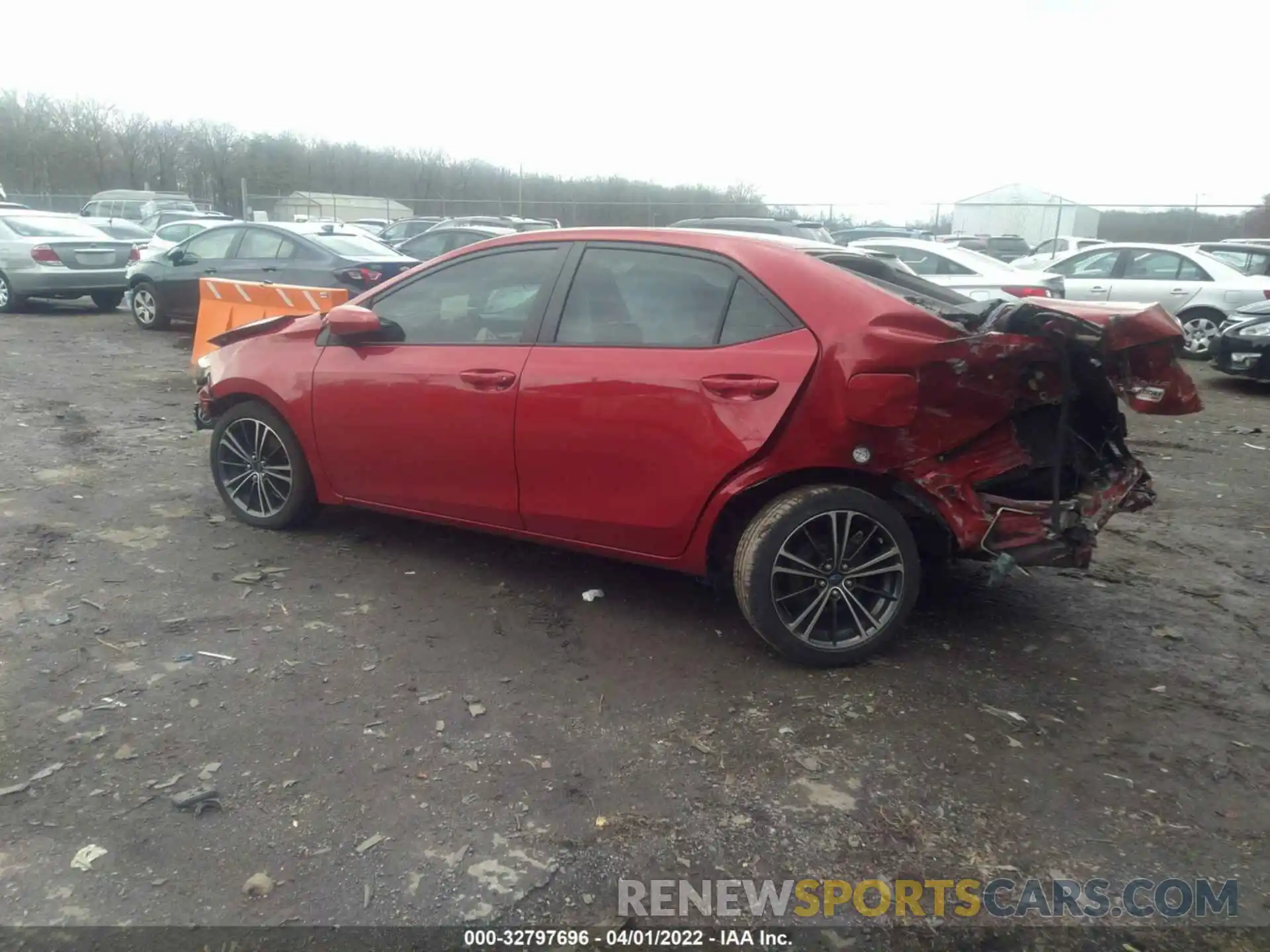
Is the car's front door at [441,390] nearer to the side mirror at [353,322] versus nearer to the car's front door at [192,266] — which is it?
the side mirror at [353,322]

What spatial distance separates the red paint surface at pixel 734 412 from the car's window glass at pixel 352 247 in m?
7.67

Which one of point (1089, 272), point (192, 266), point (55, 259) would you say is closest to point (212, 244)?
point (192, 266)

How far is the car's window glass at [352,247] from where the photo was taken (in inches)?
460

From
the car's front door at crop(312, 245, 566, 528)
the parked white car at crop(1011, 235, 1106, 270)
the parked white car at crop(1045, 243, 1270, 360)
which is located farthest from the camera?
the parked white car at crop(1011, 235, 1106, 270)

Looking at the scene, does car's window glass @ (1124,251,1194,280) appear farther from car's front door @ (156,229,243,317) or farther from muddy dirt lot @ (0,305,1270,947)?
car's front door @ (156,229,243,317)

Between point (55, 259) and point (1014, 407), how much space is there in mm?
14953

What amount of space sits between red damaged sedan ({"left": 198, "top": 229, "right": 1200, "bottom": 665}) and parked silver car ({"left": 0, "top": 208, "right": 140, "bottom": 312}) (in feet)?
40.5

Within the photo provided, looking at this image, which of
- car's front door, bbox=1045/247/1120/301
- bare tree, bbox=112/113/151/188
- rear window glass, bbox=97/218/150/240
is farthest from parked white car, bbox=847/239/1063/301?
bare tree, bbox=112/113/151/188

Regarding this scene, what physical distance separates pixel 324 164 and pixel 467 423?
1976 inches

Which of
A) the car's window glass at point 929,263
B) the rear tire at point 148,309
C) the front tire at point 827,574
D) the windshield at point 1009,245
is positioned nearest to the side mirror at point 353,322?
the front tire at point 827,574

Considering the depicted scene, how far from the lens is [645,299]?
13.6 ft

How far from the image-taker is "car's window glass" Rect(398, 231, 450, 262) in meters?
15.9

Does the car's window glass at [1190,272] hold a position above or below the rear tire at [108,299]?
above

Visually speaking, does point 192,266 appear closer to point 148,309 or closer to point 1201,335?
point 148,309
